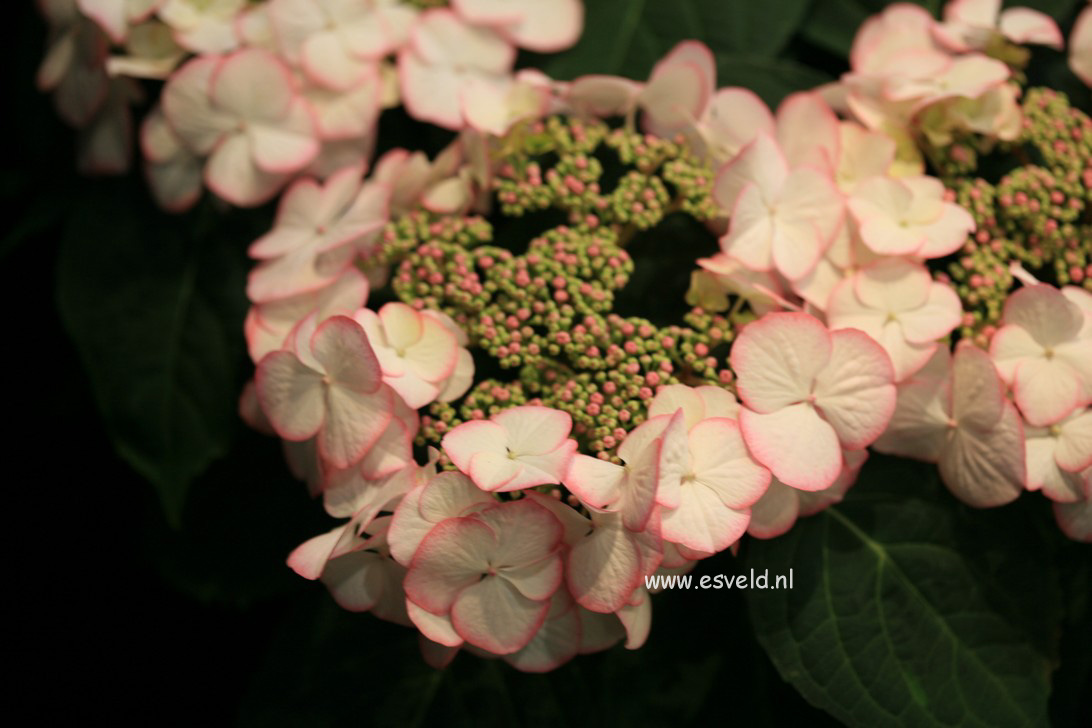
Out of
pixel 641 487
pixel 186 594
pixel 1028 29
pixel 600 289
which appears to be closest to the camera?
pixel 641 487

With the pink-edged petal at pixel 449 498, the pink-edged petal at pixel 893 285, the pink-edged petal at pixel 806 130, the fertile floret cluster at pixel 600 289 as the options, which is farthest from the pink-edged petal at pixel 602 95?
the pink-edged petal at pixel 449 498

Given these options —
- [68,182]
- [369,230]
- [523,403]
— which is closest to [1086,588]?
[523,403]

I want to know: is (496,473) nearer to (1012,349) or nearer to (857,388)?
(857,388)

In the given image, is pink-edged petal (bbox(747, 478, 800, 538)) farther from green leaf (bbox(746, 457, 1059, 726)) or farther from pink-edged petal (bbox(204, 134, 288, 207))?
pink-edged petal (bbox(204, 134, 288, 207))

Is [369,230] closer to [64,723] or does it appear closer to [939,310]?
[939,310]

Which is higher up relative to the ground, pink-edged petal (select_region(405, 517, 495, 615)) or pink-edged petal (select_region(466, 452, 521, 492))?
pink-edged petal (select_region(466, 452, 521, 492))

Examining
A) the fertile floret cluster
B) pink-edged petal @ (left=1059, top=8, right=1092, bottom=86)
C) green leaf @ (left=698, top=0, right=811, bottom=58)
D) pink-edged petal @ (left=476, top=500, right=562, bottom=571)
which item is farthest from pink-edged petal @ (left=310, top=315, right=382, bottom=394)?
pink-edged petal @ (left=1059, top=8, right=1092, bottom=86)

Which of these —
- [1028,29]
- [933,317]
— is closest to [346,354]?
[933,317]
